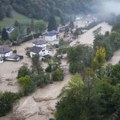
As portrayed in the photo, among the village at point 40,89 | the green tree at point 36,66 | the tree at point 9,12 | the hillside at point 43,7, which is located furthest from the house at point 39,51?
the hillside at point 43,7

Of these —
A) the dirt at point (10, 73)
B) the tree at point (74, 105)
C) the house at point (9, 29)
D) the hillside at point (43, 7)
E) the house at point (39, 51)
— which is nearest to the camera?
the tree at point (74, 105)

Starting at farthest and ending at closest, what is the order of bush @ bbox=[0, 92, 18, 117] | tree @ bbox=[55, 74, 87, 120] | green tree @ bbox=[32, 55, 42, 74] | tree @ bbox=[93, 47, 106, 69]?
green tree @ bbox=[32, 55, 42, 74] < tree @ bbox=[93, 47, 106, 69] < bush @ bbox=[0, 92, 18, 117] < tree @ bbox=[55, 74, 87, 120]

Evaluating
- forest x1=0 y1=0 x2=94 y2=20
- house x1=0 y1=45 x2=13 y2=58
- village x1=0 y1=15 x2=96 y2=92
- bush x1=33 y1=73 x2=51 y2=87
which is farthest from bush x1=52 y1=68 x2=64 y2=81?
forest x1=0 y1=0 x2=94 y2=20

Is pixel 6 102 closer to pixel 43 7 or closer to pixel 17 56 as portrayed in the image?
pixel 17 56

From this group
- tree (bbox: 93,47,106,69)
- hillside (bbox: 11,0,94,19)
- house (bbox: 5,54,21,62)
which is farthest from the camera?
hillside (bbox: 11,0,94,19)

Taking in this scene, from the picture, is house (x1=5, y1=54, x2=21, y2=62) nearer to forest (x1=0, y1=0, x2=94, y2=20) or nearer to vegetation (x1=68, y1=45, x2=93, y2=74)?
vegetation (x1=68, y1=45, x2=93, y2=74)

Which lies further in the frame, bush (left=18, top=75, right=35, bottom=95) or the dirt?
the dirt

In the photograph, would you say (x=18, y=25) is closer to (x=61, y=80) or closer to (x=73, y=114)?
(x=61, y=80)

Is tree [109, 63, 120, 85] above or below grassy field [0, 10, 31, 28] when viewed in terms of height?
below

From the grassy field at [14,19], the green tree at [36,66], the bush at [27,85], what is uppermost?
the grassy field at [14,19]

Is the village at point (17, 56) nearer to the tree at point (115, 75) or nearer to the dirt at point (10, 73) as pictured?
the dirt at point (10, 73)

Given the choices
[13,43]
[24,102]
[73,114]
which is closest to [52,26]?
[13,43]
